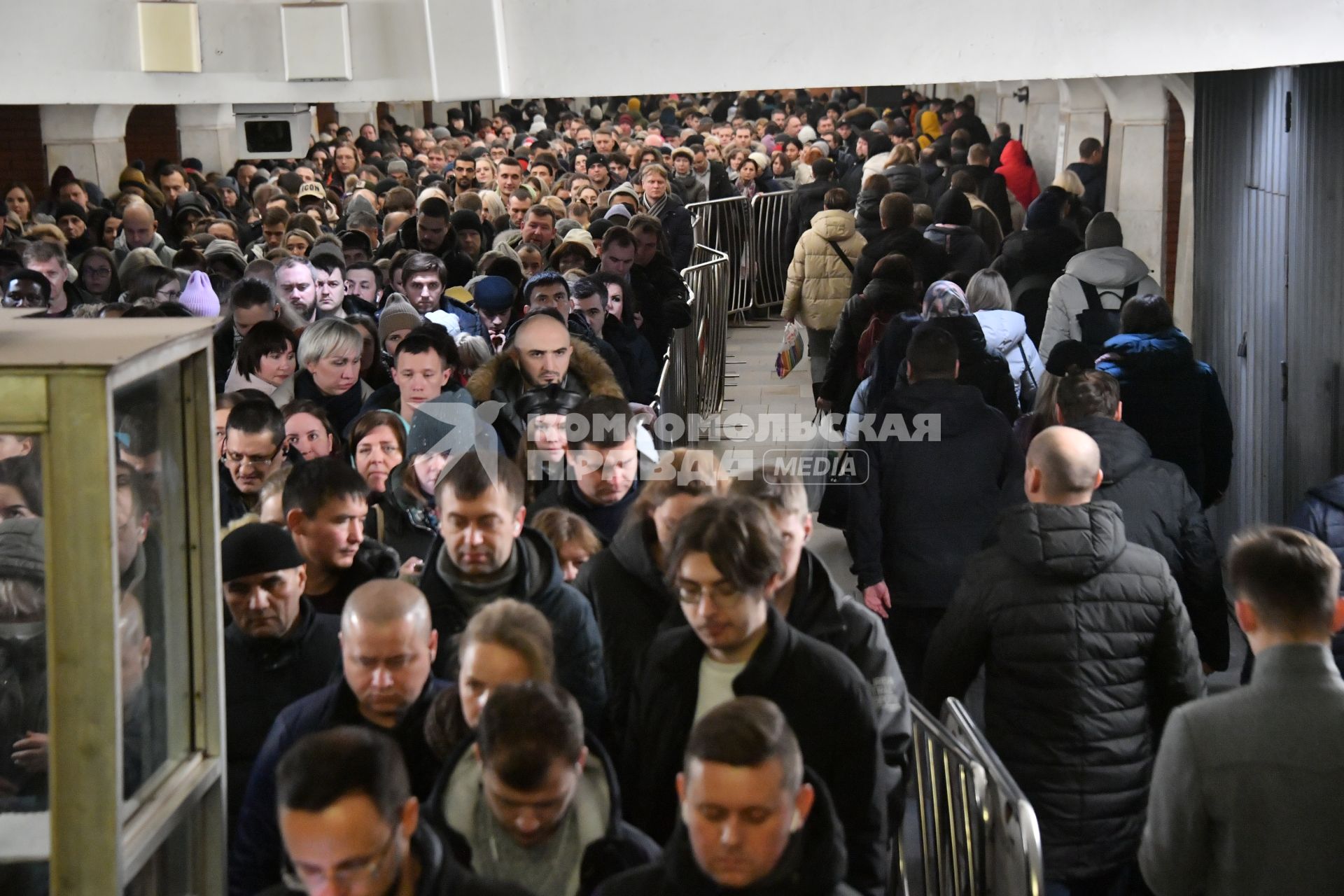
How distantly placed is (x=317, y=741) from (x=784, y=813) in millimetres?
854

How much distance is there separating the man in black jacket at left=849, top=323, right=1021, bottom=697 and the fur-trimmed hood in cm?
114

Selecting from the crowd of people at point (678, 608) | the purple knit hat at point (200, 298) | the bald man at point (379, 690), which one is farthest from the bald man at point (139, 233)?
the bald man at point (379, 690)

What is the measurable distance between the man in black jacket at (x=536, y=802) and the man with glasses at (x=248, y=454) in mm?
2559

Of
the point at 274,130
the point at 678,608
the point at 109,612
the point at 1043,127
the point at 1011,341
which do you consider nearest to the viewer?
the point at 109,612

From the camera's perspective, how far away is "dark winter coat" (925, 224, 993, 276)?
11.2m

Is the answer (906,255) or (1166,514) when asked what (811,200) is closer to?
(906,255)

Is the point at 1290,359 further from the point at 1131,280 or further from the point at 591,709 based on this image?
the point at 591,709

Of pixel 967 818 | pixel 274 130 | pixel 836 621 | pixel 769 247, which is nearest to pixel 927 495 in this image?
pixel 967 818

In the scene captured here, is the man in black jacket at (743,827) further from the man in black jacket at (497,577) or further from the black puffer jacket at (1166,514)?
the black puffer jacket at (1166,514)

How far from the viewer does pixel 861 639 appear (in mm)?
4285

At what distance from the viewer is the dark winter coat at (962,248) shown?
1117 centimetres

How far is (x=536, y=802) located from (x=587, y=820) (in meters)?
0.16

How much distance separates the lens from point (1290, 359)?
8.19 metres

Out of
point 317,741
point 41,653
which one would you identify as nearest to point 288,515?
point 41,653
